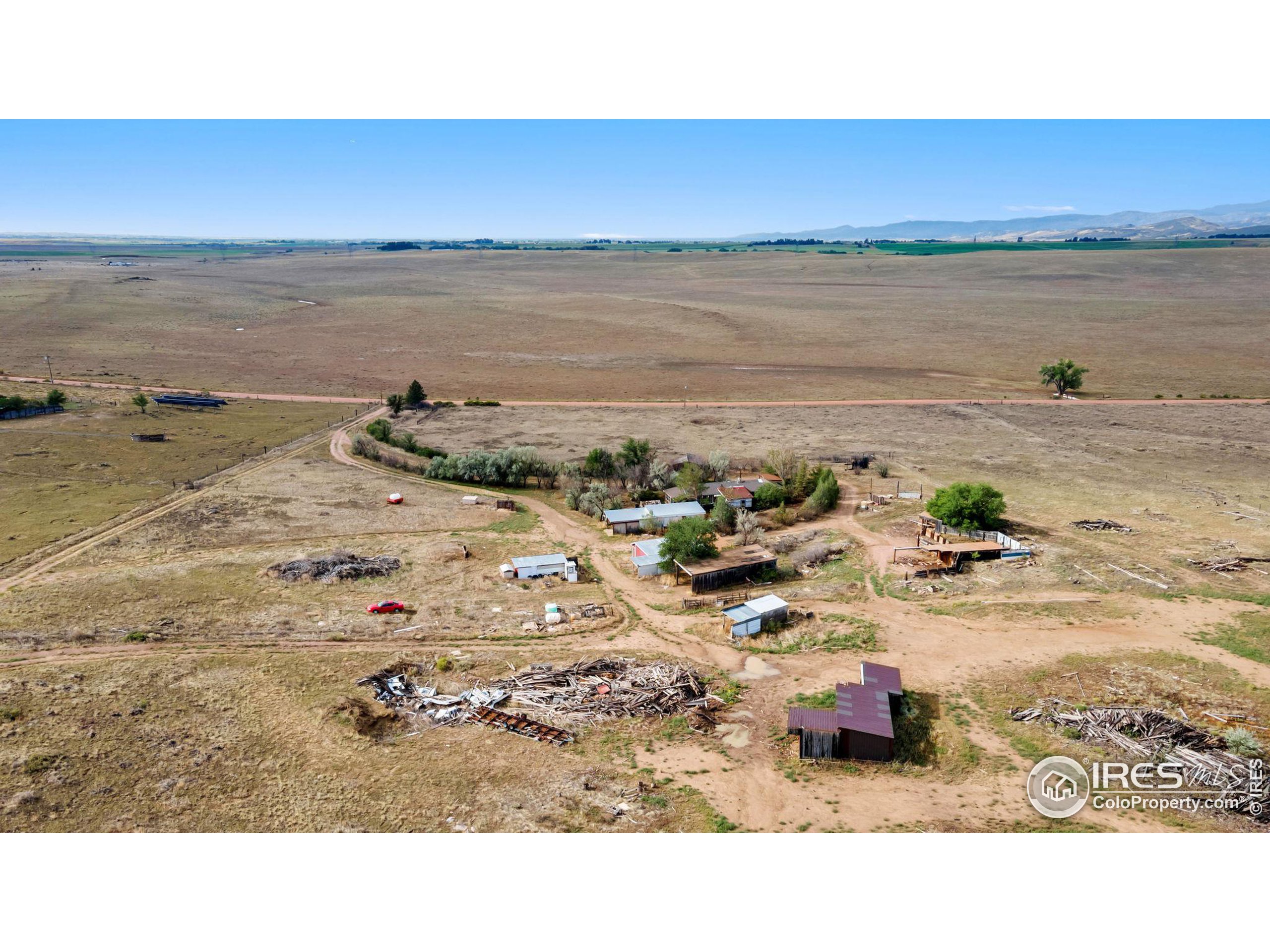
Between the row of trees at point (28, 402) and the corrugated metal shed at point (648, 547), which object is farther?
the row of trees at point (28, 402)

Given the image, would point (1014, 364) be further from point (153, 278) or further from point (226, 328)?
point (153, 278)

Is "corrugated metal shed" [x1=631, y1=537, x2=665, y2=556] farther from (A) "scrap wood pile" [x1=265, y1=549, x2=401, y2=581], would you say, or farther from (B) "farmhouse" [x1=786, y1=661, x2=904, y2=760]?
(B) "farmhouse" [x1=786, y1=661, x2=904, y2=760]

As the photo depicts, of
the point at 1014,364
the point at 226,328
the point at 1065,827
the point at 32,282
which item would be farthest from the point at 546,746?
the point at 32,282

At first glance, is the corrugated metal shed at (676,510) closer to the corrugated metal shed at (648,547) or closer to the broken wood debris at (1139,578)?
the corrugated metal shed at (648,547)

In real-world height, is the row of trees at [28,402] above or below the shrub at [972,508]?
above

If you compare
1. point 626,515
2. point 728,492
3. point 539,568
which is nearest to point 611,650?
point 539,568

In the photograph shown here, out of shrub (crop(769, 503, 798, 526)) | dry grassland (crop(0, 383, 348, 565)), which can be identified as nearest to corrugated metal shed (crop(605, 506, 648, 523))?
shrub (crop(769, 503, 798, 526))
